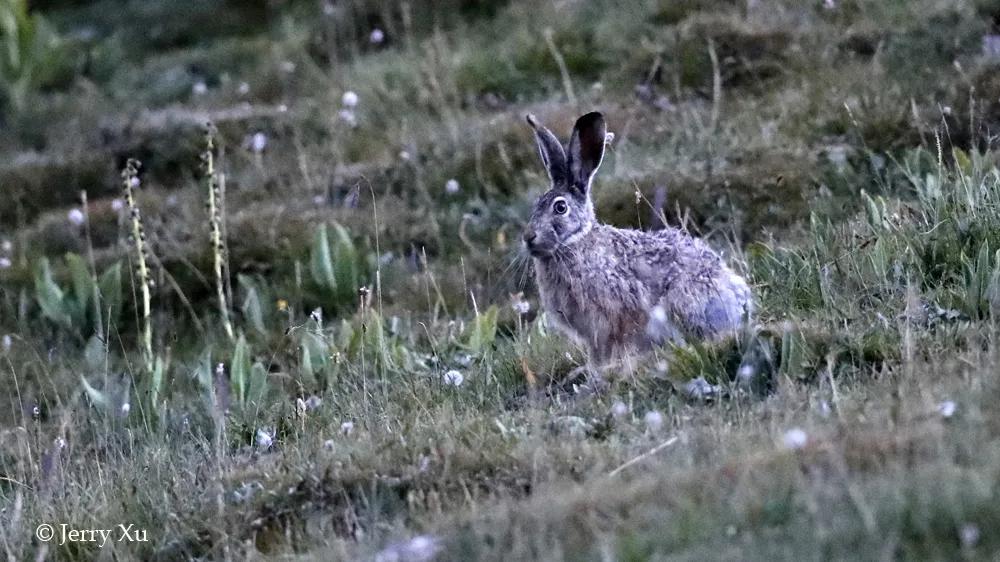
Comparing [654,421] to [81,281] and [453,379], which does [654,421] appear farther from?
[81,281]

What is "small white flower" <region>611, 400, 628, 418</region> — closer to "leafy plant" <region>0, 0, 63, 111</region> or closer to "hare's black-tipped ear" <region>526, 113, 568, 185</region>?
"hare's black-tipped ear" <region>526, 113, 568, 185</region>

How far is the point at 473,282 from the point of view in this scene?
389 inches

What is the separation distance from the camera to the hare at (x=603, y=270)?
723 cm

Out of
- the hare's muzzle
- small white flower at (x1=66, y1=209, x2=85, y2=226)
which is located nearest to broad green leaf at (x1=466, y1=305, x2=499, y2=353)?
the hare's muzzle

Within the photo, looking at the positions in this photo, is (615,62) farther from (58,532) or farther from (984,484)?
(984,484)

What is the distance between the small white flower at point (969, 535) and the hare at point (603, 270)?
3174mm

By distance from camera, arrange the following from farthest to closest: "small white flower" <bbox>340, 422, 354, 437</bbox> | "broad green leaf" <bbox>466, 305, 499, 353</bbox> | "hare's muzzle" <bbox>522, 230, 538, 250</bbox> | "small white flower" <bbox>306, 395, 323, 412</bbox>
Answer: "broad green leaf" <bbox>466, 305, 499, 353</bbox>
"hare's muzzle" <bbox>522, 230, 538, 250</bbox>
"small white flower" <bbox>306, 395, 323, 412</bbox>
"small white flower" <bbox>340, 422, 354, 437</bbox>

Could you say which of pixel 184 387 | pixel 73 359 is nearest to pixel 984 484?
pixel 184 387

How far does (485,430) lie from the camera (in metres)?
5.88

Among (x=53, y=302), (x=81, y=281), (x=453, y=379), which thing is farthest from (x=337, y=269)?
(x=453, y=379)

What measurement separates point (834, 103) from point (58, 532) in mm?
6935

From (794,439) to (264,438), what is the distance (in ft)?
9.50

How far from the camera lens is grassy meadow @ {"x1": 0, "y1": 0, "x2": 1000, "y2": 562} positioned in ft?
15.7

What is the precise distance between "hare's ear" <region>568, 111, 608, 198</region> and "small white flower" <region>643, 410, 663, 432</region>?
2212 mm
